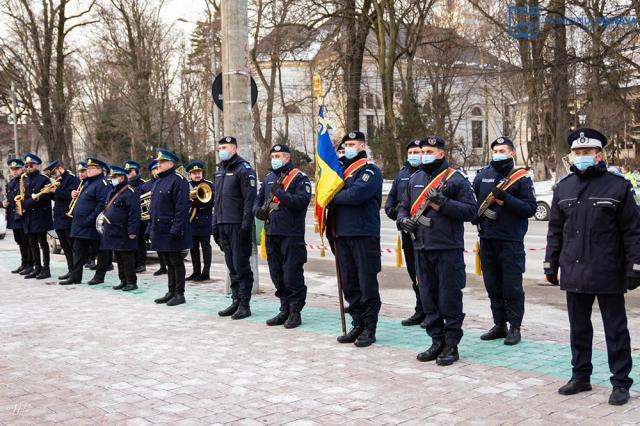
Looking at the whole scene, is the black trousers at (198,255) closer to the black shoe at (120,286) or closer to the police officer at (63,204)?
the black shoe at (120,286)

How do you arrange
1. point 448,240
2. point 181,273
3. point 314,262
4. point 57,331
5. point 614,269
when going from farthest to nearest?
point 314,262 → point 181,273 → point 57,331 → point 448,240 → point 614,269

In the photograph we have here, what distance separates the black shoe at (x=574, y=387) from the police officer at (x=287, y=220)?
11.6ft

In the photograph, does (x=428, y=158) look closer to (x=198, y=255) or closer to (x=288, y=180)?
(x=288, y=180)

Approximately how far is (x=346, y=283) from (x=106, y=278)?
6.52 meters

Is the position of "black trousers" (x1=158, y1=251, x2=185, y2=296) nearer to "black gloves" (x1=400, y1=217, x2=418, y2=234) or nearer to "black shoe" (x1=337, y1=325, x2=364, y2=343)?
"black shoe" (x1=337, y1=325, x2=364, y2=343)

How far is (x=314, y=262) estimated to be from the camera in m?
15.0

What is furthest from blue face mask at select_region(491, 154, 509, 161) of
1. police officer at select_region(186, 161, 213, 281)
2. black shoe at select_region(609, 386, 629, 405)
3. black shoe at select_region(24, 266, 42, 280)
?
black shoe at select_region(24, 266, 42, 280)

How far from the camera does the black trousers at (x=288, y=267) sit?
8391 mm

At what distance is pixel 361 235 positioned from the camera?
24.8 ft

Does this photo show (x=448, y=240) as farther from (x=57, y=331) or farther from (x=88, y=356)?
(x=57, y=331)

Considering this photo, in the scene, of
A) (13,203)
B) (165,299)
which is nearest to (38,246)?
(13,203)

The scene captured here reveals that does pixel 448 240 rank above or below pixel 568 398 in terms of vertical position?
above

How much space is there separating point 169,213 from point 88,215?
268 cm

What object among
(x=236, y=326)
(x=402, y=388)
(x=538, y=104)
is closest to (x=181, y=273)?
(x=236, y=326)
